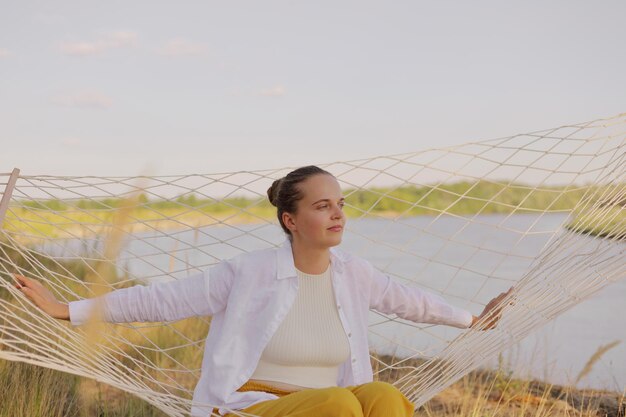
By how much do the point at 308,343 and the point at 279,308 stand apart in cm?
11

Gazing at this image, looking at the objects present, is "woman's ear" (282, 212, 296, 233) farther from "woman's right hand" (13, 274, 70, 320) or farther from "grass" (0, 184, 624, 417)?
"woman's right hand" (13, 274, 70, 320)

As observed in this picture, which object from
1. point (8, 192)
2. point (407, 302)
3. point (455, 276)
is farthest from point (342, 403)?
point (8, 192)

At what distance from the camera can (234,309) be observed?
2.12 metres

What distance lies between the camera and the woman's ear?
2141 millimetres

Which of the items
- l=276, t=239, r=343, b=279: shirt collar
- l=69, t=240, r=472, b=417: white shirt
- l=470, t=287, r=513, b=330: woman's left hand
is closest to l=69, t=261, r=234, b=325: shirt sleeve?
l=69, t=240, r=472, b=417: white shirt

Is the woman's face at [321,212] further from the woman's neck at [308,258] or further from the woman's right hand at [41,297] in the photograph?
the woman's right hand at [41,297]

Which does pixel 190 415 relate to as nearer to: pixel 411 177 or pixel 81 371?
pixel 81 371

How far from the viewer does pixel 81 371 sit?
78.8 inches

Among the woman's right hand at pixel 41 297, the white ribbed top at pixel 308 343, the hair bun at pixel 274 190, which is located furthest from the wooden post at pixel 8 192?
the white ribbed top at pixel 308 343

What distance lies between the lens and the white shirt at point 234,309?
2094 mm

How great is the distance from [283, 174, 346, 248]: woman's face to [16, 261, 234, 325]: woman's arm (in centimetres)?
23

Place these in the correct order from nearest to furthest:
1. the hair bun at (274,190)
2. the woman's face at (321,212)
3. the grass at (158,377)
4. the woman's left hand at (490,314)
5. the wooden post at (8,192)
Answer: the woman's face at (321,212) < the hair bun at (274,190) < the woman's left hand at (490,314) < the wooden post at (8,192) < the grass at (158,377)

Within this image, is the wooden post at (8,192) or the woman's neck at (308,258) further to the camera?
the wooden post at (8,192)

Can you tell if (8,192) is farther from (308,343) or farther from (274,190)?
(308,343)
